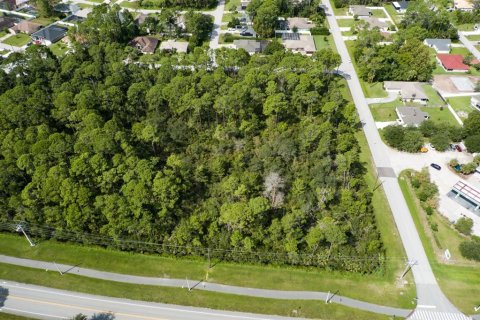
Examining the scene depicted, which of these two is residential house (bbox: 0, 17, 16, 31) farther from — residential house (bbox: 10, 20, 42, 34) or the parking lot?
the parking lot

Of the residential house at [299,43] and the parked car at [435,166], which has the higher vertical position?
the residential house at [299,43]

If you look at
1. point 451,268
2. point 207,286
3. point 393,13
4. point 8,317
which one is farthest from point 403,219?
point 393,13

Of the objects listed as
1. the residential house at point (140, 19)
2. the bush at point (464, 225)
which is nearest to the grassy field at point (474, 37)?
the bush at point (464, 225)

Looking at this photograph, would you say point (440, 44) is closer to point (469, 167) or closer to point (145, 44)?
point (469, 167)

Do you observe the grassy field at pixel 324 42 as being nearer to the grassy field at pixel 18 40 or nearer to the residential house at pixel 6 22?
the grassy field at pixel 18 40

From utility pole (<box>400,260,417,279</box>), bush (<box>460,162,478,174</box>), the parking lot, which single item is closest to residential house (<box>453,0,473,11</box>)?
the parking lot

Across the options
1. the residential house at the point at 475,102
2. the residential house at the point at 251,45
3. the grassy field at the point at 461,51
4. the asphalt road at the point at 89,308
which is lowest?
the asphalt road at the point at 89,308

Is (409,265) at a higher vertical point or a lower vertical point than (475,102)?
lower
